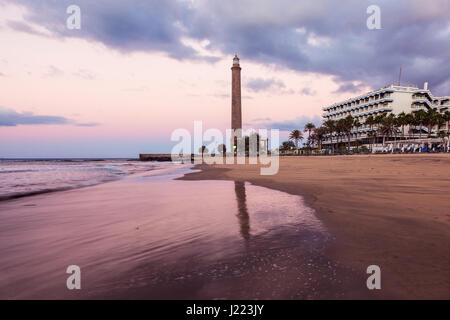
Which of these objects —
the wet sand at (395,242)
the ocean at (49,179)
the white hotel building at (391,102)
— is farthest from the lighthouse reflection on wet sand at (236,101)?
the wet sand at (395,242)

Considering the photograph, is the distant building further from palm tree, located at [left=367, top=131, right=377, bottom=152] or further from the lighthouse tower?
the lighthouse tower

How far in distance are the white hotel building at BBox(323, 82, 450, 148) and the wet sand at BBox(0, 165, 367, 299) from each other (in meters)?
93.4

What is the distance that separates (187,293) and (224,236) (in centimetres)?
151

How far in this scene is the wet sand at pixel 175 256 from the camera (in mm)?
2029

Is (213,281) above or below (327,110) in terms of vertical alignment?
below

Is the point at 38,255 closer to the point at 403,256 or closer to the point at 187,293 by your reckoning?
the point at 187,293

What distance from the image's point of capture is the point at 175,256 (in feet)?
9.09

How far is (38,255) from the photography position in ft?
9.60

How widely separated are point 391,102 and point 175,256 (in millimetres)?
96348

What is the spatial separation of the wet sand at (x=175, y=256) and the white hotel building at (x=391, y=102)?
9343 cm

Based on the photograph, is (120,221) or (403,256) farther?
(120,221)
